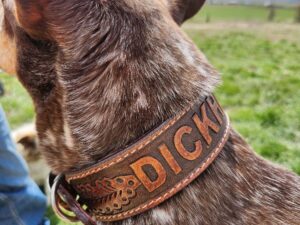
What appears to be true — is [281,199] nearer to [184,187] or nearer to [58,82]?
[184,187]

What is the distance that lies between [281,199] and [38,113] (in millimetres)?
975

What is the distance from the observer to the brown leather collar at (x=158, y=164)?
6.04 ft

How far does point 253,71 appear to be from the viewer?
32.9 ft

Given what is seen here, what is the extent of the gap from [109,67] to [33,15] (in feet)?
1.03

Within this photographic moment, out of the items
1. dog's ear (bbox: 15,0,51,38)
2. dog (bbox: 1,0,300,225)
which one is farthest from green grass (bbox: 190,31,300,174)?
dog's ear (bbox: 15,0,51,38)

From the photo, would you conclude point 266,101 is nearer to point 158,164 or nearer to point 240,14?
point 158,164

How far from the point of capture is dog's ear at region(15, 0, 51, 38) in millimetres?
1870

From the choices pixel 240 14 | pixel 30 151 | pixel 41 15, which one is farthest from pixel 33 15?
pixel 240 14

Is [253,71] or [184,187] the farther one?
[253,71]

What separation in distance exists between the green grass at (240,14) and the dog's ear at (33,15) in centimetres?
2531

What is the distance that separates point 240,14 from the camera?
99.6 feet

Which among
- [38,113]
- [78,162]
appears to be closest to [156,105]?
[78,162]

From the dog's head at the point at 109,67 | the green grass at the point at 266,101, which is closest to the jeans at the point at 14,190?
the dog's head at the point at 109,67

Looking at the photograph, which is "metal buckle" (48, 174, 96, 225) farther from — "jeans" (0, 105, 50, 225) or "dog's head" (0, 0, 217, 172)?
"jeans" (0, 105, 50, 225)
